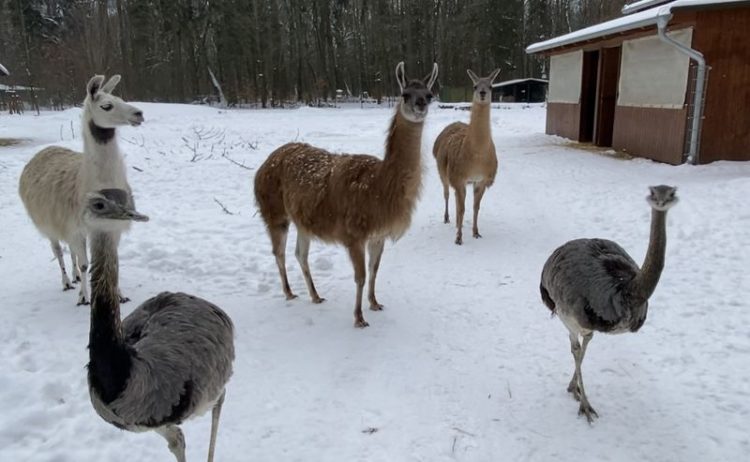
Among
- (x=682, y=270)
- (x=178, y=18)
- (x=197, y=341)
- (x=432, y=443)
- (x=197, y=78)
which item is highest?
(x=178, y=18)

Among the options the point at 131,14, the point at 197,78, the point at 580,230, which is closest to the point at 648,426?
the point at 580,230

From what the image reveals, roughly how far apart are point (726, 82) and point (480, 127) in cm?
598

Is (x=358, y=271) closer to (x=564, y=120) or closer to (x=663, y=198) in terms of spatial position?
(x=663, y=198)

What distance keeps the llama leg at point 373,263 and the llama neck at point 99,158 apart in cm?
228

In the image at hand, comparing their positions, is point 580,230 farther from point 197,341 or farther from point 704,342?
point 197,341

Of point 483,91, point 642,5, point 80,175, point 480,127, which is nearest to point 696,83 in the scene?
point 483,91

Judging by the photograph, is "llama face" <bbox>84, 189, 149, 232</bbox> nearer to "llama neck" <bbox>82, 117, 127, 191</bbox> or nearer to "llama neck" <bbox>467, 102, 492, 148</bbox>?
"llama neck" <bbox>82, 117, 127, 191</bbox>

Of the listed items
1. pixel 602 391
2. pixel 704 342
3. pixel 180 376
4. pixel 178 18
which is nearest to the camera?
pixel 180 376

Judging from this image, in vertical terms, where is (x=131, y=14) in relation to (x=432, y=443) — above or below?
above

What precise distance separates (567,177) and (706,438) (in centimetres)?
792

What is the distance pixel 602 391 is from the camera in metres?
3.63

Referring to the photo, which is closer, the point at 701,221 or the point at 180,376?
the point at 180,376

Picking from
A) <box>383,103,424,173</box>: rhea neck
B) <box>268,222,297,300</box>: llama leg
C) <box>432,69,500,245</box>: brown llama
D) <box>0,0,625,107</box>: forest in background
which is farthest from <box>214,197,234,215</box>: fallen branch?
<box>0,0,625,107</box>: forest in background

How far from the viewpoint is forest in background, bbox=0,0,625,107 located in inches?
1583
